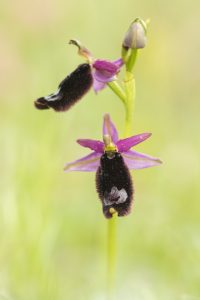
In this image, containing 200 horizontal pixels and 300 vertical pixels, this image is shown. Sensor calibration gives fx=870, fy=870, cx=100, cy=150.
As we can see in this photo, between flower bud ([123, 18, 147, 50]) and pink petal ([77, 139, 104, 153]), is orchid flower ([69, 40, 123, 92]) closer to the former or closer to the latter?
flower bud ([123, 18, 147, 50])

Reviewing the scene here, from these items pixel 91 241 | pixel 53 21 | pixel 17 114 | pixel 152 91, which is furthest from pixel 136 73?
pixel 91 241

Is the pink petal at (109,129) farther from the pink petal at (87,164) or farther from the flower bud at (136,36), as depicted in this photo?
the flower bud at (136,36)

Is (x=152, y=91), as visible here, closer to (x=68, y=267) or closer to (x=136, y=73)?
(x=136, y=73)

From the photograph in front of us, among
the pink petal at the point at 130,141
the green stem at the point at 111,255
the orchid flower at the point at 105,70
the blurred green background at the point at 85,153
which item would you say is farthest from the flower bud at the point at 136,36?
the blurred green background at the point at 85,153

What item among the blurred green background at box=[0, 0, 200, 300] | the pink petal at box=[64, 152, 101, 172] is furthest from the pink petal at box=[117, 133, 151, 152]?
the blurred green background at box=[0, 0, 200, 300]

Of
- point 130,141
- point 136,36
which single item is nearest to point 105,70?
point 136,36
